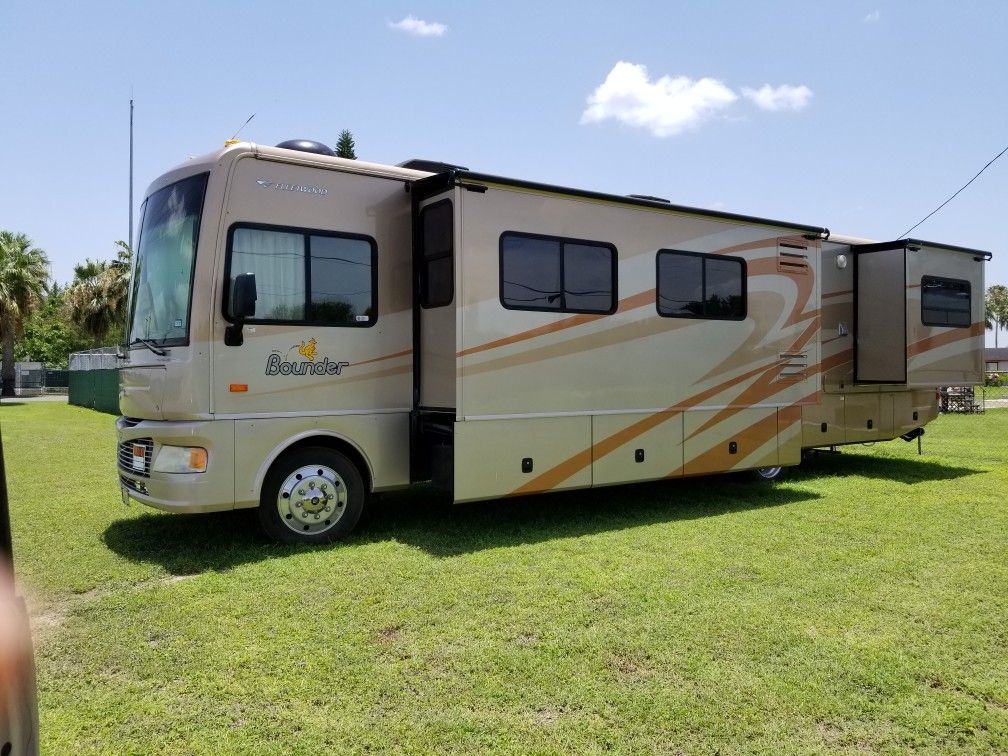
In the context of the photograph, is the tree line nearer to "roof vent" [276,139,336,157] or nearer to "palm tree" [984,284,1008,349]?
"roof vent" [276,139,336,157]

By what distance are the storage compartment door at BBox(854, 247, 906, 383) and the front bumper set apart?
7.90 metres

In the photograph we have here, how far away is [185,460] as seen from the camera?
5750 millimetres

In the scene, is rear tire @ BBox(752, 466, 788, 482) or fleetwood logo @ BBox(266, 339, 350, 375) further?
rear tire @ BBox(752, 466, 788, 482)

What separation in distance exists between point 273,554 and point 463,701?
2.87m

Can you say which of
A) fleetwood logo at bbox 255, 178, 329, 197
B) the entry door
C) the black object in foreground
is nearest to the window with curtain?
fleetwood logo at bbox 255, 178, 329, 197

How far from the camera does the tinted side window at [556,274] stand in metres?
6.64

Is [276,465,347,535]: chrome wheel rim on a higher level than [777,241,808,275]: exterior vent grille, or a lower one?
lower

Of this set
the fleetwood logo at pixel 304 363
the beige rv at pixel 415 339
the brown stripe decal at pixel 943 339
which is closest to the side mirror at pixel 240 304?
the beige rv at pixel 415 339

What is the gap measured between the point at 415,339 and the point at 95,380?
21.7m

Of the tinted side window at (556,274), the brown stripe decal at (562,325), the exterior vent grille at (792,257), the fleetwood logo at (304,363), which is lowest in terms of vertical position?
the fleetwood logo at (304,363)

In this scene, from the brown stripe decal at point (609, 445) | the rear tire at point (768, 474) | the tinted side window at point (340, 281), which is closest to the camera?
the tinted side window at point (340, 281)

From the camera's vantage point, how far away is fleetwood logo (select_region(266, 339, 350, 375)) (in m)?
6.02

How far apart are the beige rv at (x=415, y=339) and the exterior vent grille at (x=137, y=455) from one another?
2cm

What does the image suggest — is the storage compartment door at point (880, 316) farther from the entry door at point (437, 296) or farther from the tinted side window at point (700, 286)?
the entry door at point (437, 296)
